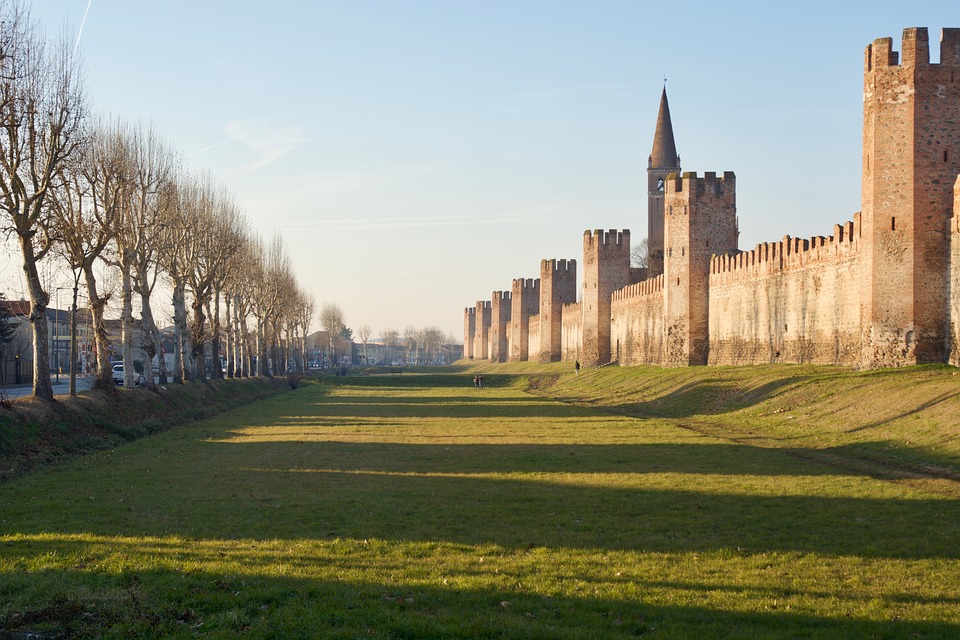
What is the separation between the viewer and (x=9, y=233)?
24188 millimetres

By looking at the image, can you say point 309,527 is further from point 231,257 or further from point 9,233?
point 231,257

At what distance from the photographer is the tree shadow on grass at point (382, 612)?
22.6ft

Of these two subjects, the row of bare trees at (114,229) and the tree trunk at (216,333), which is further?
the tree trunk at (216,333)

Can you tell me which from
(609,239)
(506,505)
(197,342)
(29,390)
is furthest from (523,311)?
(506,505)

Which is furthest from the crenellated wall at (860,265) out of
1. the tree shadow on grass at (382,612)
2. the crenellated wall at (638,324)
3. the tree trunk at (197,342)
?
the tree trunk at (197,342)

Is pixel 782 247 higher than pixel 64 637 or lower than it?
higher

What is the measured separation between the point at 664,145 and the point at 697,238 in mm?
46446

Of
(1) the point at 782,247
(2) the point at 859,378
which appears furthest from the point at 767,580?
(1) the point at 782,247

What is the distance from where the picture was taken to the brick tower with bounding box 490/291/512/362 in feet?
406

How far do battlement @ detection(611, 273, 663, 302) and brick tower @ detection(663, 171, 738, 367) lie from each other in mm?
5156

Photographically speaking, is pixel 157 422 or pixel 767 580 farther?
pixel 157 422

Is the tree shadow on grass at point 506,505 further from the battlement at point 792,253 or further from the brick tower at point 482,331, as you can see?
the brick tower at point 482,331

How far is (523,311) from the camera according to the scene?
358 feet

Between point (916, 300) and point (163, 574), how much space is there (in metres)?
24.2
